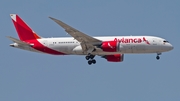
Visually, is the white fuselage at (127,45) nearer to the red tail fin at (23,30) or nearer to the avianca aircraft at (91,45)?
the avianca aircraft at (91,45)

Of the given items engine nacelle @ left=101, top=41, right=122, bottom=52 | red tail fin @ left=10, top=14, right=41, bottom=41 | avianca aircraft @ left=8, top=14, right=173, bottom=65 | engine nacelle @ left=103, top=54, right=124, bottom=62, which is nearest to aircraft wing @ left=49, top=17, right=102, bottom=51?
avianca aircraft @ left=8, top=14, right=173, bottom=65

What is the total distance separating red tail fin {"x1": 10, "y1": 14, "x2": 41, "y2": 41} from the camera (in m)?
77.2

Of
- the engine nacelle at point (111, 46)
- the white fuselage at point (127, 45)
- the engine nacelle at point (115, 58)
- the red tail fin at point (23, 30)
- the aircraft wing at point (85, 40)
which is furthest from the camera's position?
the red tail fin at point (23, 30)

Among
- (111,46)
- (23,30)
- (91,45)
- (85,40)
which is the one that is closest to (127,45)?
(111,46)

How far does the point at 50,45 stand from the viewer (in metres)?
74.7

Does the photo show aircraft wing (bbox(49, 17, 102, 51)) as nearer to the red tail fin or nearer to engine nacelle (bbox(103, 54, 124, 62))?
engine nacelle (bbox(103, 54, 124, 62))

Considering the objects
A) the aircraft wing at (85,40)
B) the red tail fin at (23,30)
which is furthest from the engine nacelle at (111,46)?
the red tail fin at (23,30)

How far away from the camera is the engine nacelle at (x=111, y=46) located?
70.4 meters

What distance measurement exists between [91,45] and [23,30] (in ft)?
38.6

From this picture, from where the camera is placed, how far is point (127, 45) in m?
70.4

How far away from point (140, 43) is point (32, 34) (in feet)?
53.0

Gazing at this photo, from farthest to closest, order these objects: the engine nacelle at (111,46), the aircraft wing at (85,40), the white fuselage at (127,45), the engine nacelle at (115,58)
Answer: the engine nacelle at (115,58), the aircraft wing at (85,40), the white fuselage at (127,45), the engine nacelle at (111,46)

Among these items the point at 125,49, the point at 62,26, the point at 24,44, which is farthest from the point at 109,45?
the point at 24,44

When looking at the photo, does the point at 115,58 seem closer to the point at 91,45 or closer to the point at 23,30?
the point at 91,45
